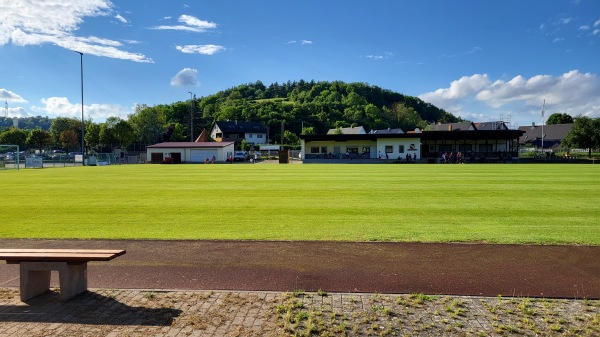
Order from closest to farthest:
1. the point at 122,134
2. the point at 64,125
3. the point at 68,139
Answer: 1. the point at 122,134
2. the point at 68,139
3. the point at 64,125

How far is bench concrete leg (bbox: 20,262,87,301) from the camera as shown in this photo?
5.27 meters

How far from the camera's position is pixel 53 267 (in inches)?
210

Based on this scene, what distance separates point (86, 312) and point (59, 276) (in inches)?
30.3

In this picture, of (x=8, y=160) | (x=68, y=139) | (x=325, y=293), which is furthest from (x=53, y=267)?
(x=68, y=139)

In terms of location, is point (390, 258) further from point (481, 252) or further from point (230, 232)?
point (230, 232)

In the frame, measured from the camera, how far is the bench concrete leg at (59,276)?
527 centimetres

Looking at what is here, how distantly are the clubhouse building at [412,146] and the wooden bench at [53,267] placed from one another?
58.7m

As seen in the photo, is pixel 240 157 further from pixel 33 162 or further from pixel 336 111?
pixel 336 111

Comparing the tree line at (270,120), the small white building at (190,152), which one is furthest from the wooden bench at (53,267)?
the tree line at (270,120)

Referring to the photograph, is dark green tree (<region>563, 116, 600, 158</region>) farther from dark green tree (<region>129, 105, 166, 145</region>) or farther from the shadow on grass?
dark green tree (<region>129, 105, 166, 145</region>)

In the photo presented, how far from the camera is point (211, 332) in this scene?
4.33 meters

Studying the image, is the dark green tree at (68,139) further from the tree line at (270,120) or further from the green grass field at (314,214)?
the green grass field at (314,214)

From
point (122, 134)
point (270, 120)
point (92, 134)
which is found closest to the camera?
point (122, 134)

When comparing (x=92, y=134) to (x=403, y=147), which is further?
(x=92, y=134)
